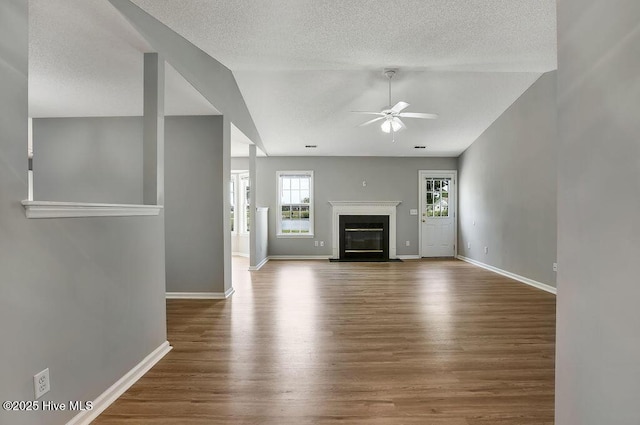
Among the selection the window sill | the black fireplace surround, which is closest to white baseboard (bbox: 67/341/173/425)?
the window sill

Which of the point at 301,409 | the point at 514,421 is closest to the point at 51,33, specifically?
the point at 301,409

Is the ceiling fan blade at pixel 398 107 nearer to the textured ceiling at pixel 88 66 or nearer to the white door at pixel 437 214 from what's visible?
the textured ceiling at pixel 88 66

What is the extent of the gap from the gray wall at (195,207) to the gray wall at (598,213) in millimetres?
3803

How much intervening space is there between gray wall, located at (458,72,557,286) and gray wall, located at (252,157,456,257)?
1.31 metres

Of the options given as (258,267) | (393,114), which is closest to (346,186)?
(258,267)

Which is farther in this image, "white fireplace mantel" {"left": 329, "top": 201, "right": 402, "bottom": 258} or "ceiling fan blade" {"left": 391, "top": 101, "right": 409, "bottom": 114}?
"white fireplace mantel" {"left": 329, "top": 201, "right": 402, "bottom": 258}

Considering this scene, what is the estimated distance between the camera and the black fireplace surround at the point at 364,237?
25.8ft

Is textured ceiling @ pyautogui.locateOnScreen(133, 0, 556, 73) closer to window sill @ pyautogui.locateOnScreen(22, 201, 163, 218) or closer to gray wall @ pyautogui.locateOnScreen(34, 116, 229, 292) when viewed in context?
gray wall @ pyautogui.locateOnScreen(34, 116, 229, 292)

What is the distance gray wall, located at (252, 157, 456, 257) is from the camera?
7840 millimetres

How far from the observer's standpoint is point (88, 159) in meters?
4.42

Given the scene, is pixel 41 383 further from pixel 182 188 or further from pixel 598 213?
pixel 182 188

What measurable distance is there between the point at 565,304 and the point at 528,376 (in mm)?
1406

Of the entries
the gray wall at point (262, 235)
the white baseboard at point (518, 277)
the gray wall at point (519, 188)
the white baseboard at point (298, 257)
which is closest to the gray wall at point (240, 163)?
the gray wall at point (262, 235)

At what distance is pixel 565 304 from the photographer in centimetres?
121
